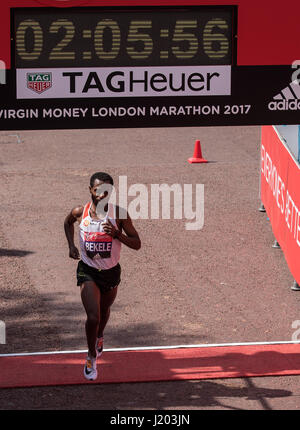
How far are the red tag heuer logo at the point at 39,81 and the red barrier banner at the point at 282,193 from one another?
15.7ft

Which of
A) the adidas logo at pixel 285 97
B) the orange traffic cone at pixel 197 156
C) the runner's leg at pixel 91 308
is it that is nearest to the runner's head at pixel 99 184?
the runner's leg at pixel 91 308

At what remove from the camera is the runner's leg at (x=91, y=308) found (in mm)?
9094

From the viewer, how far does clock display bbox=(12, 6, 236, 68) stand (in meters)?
8.57

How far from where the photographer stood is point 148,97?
893 cm

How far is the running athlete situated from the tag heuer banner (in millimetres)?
678

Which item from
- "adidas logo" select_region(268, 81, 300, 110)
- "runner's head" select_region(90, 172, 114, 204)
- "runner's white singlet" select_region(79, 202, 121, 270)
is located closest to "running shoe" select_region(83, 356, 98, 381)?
"runner's white singlet" select_region(79, 202, 121, 270)

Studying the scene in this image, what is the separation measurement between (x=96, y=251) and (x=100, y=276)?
Result: 281 millimetres

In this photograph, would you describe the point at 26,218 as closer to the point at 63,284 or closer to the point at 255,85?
the point at 63,284

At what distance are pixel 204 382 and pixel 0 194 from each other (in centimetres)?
894

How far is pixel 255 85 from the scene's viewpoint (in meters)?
9.08

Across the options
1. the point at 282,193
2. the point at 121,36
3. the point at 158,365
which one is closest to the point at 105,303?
the point at 158,365

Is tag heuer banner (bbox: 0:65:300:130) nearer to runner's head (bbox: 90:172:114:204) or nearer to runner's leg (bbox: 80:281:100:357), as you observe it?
runner's head (bbox: 90:172:114:204)

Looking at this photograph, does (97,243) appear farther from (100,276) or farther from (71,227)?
(71,227)
